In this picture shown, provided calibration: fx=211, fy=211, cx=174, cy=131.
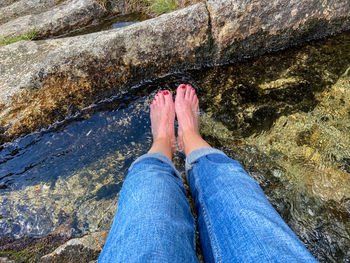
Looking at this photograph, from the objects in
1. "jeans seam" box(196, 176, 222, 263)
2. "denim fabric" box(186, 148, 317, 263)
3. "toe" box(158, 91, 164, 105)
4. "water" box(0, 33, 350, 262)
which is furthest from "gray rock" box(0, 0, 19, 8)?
"jeans seam" box(196, 176, 222, 263)

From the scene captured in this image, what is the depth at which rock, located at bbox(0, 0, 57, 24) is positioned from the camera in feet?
12.4

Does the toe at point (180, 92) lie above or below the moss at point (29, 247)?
above

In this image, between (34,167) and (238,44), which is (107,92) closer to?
(34,167)

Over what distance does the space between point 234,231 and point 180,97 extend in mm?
1508

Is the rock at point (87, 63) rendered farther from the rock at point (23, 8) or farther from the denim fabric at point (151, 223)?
the rock at point (23, 8)

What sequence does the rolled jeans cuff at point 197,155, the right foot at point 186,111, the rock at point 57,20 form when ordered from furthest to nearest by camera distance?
the rock at point 57,20 < the right foot at point 186,111 < the rolled jeans cuff at point 197,155

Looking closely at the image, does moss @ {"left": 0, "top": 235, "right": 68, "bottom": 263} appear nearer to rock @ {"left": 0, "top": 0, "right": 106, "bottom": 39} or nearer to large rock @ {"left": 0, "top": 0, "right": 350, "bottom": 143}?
large rock @ {"left": 0, "top": 0, "right": 350, "bottom": 143}

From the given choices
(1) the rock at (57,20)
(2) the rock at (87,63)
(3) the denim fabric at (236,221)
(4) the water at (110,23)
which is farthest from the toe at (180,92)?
(1) the rock at (57,20)

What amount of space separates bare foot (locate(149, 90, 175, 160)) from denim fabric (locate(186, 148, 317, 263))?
556 mm

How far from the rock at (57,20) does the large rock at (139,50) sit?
1088 mm

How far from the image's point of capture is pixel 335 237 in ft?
4.03

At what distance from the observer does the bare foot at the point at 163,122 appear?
179 cm

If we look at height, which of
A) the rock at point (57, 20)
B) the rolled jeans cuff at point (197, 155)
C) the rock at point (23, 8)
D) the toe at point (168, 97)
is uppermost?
the rock at point (23, 8)

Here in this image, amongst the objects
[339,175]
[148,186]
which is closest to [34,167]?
[148,186]
